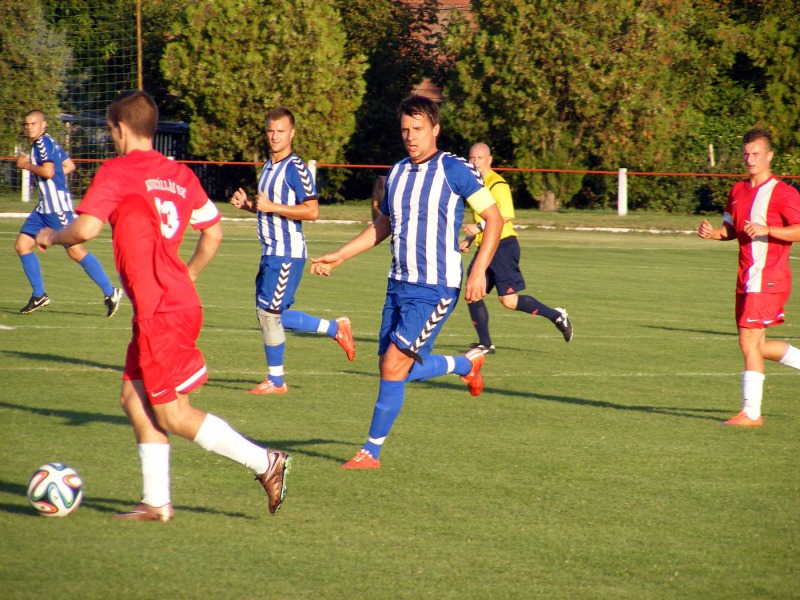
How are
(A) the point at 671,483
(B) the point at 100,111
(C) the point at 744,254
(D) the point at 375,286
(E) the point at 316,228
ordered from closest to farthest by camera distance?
(A) the point at 671,483
(C) the point at 744,254
(D) the point at 375,286
(E) the point at 316,228
(B) the point at 100,111

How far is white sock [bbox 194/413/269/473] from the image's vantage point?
520 cm

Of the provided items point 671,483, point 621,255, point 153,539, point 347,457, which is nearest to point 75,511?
point 153,539

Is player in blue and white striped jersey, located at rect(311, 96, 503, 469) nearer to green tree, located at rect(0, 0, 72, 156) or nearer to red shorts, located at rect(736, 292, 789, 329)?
red shorts, located at rect(736, 292, 789, 329)

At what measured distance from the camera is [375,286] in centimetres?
1664

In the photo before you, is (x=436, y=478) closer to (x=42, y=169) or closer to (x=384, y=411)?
(x=384, y=411)

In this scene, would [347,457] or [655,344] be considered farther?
[655,344]

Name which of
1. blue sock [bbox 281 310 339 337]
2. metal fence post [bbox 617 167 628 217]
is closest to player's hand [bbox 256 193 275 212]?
blue sock [bbox 281 310 339 337]

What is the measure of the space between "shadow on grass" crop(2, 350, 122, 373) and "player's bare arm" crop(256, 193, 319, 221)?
2.09m

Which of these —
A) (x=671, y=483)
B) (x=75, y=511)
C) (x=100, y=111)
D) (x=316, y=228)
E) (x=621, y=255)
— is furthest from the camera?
(x=100, y=111)

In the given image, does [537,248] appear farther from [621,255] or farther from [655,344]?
[655,344]

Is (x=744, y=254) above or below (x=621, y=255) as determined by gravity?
above

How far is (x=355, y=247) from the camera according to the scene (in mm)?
6719

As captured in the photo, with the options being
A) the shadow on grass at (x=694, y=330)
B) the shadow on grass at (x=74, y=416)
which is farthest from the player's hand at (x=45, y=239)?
the shadow on grass at (x=694, y=330)

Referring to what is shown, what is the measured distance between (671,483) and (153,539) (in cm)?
294
